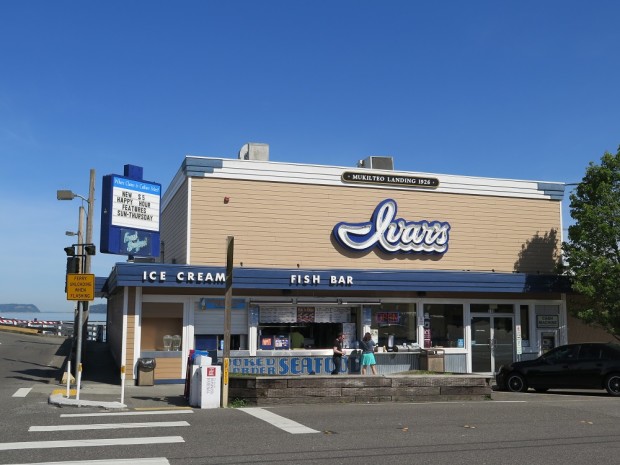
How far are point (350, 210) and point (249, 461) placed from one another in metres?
14.4

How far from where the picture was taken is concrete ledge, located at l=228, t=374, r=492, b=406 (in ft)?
51.0

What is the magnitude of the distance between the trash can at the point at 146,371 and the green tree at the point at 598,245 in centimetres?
1347

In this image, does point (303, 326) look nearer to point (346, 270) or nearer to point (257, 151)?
point (346, 270)

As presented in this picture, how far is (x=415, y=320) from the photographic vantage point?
2294 centimetres

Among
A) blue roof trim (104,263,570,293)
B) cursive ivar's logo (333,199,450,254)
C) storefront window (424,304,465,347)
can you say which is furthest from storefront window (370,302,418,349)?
cursive ivar's logo (333,199,450,254)

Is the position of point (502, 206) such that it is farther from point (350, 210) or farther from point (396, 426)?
point (396, 426)

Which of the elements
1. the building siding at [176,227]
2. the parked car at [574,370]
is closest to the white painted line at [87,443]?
the building siding at [176,227]

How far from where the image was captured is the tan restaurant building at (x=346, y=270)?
20562 mm

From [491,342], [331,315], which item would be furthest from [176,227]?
[491,342]

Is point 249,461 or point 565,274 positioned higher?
point 565,274

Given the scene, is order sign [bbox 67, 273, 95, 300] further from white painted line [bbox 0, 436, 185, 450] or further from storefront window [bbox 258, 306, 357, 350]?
white painted line [bbox 0, 436, 185, 450]

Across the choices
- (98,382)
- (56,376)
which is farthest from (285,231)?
(56,376)

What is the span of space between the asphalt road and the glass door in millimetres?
7205

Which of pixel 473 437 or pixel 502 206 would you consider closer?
pixel 473 437
